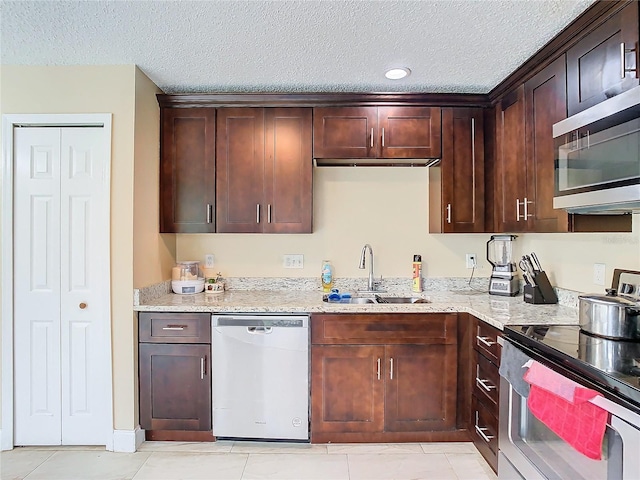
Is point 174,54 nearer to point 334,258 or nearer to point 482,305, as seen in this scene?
point 334,258

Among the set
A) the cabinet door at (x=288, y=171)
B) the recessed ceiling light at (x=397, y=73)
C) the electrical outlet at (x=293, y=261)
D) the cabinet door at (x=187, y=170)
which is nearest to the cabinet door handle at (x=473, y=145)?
the recessed ceiling light at (x=397, y=73)

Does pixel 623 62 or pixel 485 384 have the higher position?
pixel 623 62

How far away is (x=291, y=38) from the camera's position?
2.00 m

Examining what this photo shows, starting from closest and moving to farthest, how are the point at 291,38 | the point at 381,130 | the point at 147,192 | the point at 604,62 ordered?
the point at 604,62, the point at 291,38, the point at 147,192, the point at 381,130

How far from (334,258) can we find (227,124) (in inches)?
52.1

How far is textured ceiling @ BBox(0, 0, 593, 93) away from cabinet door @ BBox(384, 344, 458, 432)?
1.81 m

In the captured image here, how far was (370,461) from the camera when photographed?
7.39 feet

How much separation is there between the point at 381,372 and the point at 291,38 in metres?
2.05

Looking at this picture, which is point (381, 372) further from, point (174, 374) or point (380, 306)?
point (174, 374)

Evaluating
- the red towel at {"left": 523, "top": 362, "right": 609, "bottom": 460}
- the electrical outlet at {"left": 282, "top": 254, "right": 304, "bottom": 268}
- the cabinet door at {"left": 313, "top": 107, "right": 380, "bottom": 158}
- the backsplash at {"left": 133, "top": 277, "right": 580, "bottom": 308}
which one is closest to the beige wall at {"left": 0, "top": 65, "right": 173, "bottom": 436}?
the backsplash at {"left": 133, "top": 277, "right": 580, "bottom": 308}

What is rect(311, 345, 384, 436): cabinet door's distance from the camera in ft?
7.86

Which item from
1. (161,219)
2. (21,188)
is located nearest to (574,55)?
(161,219)

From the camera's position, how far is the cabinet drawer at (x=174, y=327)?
7.91 ft

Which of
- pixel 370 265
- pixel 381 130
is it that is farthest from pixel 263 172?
pixel 370 265
